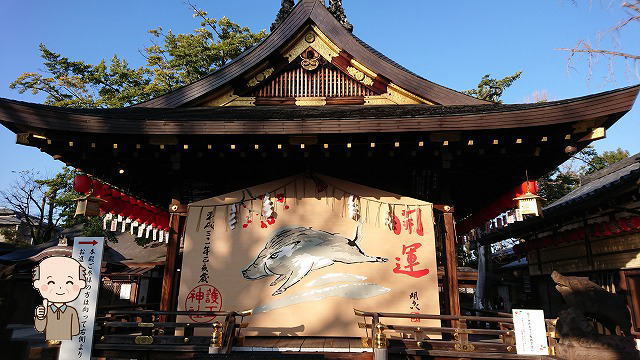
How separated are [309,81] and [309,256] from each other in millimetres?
4131

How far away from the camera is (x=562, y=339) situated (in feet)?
19.1

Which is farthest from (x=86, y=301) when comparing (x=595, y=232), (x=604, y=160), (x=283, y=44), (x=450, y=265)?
(x=604, y=160)

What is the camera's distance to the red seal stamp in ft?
21.8

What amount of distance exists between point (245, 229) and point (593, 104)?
19.5ft

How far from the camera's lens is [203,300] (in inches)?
264

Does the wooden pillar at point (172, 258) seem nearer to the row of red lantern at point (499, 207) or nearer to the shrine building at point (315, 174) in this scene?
the shrine building at point (315, 174)

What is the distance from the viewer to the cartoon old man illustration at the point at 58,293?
4.96 metres

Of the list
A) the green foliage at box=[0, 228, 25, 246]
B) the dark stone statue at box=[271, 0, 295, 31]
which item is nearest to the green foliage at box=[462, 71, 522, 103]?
the dark stone statue at box=[271, 0, 295, 31]

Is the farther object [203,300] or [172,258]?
[172,258]

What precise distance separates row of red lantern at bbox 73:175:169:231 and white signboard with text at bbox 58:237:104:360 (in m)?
1.87

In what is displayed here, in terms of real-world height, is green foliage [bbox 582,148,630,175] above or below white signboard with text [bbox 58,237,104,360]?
above

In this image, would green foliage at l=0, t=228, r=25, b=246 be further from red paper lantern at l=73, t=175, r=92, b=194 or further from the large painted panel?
the large painted panel

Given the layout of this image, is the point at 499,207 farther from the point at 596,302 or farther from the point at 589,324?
the point at 589,324

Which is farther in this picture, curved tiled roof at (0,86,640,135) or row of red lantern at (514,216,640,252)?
row of red lantern at (514,216,640,252)
